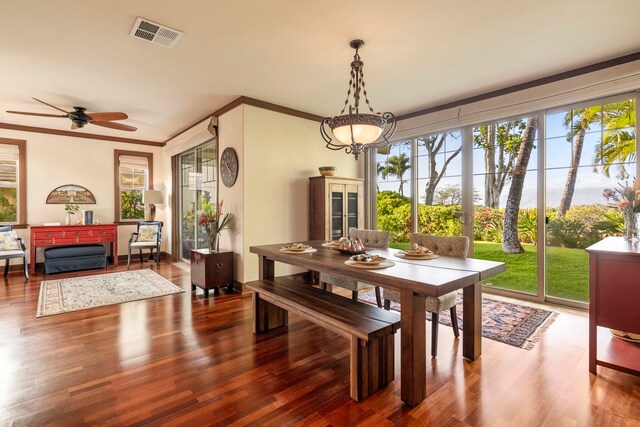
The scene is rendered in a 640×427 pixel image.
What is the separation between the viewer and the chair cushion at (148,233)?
6.31 metres

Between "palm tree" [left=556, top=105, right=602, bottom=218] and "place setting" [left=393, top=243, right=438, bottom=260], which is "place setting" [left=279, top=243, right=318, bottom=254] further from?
"palm tree" [left=556, top=105, right=602, bottom=218]

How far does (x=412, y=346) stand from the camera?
1.81m

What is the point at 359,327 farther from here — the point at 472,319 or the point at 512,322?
the point at 512,322

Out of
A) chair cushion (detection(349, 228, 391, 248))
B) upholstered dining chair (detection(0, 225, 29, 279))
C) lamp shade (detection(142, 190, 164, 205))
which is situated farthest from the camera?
lamp shade (detection(142, 190, 164, 205))

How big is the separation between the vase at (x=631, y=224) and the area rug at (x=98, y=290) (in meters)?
4.68

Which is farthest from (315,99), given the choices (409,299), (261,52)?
(409,299)

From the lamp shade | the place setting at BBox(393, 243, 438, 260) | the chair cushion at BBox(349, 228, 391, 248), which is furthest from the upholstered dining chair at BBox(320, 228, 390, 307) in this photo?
the lamp shade

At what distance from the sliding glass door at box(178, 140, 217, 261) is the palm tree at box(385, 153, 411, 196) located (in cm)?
280

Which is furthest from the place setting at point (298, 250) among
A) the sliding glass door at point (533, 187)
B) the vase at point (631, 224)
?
the sliding glass door at point (533, 187)

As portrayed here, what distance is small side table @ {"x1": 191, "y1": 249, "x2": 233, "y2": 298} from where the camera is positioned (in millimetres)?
4039

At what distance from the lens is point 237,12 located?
236cm

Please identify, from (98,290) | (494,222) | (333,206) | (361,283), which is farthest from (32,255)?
(494,222)

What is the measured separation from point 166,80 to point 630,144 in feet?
16.2

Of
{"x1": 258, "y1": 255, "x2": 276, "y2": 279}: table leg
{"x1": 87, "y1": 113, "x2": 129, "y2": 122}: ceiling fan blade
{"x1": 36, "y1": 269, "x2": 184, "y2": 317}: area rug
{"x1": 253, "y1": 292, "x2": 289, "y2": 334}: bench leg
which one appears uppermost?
{"x1": 87, "y1": 113, "x2": 129, "y2": 122}: ceiling fan blade
